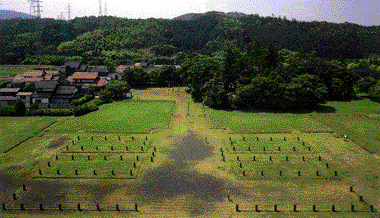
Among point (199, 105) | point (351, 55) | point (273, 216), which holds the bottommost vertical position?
point (273, 216)

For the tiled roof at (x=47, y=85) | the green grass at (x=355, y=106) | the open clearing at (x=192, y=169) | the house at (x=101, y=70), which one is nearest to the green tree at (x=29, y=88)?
the tiled roof at (x=47, y=85)

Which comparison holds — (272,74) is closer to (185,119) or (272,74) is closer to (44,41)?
(185,119)

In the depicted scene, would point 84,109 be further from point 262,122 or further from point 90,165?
point 262,122

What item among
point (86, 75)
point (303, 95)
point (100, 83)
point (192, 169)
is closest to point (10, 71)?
point (86, 75)

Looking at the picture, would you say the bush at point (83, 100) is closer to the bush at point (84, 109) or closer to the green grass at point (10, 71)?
the bush at point (84, 109)

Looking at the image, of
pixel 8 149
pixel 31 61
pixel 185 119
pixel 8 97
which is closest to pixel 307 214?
pixel 185 119

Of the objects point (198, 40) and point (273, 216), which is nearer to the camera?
point (273, 216)

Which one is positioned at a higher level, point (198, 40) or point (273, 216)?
point (198, 40)
